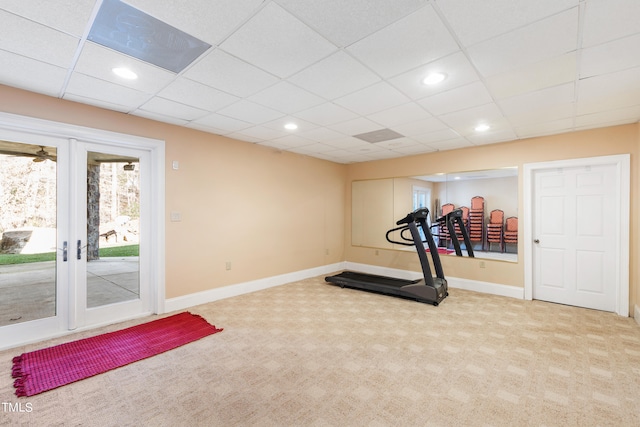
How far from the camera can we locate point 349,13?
71.3 inches

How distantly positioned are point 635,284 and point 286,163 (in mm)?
5546

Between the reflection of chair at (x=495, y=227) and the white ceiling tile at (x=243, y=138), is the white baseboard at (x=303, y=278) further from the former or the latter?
the white ceiling tile at (x=243, y=138)

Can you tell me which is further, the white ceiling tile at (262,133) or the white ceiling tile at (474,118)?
the white ceiling tile at (262,133)

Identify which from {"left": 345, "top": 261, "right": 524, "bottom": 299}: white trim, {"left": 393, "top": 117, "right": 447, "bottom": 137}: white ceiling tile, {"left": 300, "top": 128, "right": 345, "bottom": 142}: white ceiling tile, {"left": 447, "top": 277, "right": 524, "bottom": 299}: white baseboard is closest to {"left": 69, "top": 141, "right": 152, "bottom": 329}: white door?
{"left": 300, "top": 128, "right": 345, "bottom": 142}: white ceiling tile

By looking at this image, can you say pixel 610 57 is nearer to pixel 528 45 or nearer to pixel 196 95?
pixel 528 45

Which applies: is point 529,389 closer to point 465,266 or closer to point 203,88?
point 465,266

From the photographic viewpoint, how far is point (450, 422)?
1963 millimetres

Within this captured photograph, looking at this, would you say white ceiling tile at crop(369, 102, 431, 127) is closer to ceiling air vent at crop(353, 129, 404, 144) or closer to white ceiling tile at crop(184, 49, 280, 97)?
ceiling air vent at crop(353, 129, 404, 144)

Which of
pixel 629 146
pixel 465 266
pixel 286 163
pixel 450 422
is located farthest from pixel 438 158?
pixel 450 422

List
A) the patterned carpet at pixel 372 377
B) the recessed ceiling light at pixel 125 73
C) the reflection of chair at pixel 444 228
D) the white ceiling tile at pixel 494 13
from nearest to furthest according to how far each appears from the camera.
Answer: the white ceiling tile at pixel 494 13 < the patterned carpet at pixel 372 377 < the recessed ceiling light at pixel 125 73 < the reflection of chair at pixel 444 228

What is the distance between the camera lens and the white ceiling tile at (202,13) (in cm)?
173

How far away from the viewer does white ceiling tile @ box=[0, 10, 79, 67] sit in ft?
6.38

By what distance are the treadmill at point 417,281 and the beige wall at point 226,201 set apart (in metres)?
1.26

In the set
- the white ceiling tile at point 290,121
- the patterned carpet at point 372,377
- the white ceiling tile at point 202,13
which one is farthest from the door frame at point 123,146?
the white ceiling tile at point 202,13
